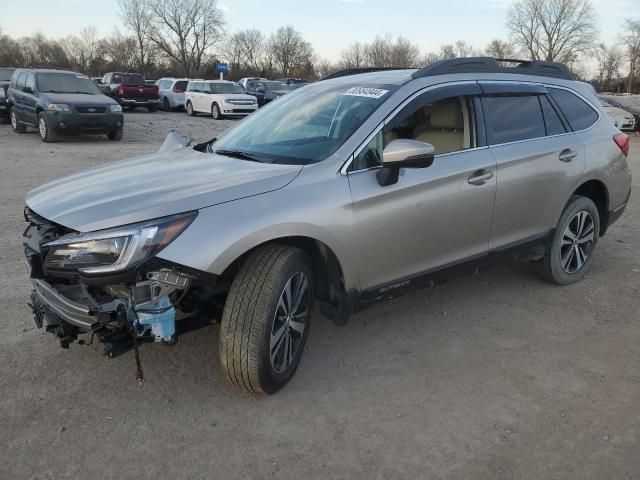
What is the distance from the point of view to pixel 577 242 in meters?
4.89

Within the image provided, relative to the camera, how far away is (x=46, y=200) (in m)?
3.18

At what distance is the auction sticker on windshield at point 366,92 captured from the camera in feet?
12.0

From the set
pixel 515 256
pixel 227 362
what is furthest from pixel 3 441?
pixel 515 256

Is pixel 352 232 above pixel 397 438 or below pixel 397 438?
above

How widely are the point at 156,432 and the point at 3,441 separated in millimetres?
705

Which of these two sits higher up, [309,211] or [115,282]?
[309,211]

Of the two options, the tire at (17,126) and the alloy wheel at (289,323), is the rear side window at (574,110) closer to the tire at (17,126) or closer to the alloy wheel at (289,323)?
the alloy wheel at (289,323)

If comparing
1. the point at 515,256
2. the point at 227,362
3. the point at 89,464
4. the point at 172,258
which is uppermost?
the point at 172,258

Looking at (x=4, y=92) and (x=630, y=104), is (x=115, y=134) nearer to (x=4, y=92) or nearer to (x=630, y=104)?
(x=4, y=92)

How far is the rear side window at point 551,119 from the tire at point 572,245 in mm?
609

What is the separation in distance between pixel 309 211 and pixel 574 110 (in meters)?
2.96

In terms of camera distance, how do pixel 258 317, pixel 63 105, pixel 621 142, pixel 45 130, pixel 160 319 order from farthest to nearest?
pixel 45 130
pixel 63 105
pixel 621 142
pixel 258 317
pixel 160 319

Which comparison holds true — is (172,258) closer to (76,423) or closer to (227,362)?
(227,362)

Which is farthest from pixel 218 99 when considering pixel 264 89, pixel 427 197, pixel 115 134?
pixel 427 197
